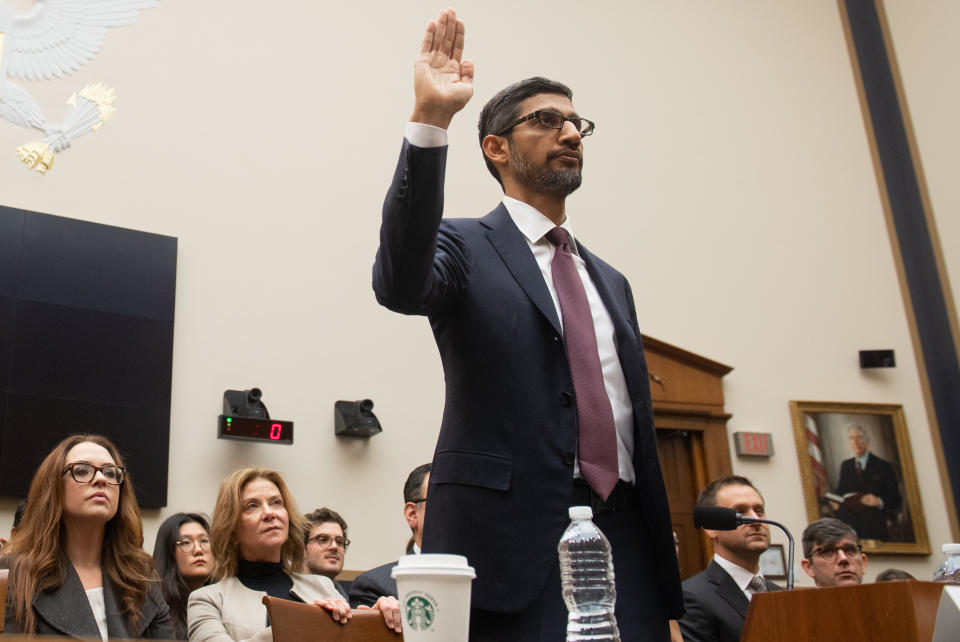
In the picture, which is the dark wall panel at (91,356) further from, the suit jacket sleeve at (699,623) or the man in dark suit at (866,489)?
the man in dark suit at (866,489)

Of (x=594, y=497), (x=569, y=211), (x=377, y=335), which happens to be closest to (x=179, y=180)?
(x=377, y=335)

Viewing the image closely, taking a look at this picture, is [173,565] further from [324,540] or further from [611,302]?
[611,302]

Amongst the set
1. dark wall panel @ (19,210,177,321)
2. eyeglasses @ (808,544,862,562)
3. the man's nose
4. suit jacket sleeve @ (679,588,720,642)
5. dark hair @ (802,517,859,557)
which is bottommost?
suit jacket sleeve @ (679,588,720,642)

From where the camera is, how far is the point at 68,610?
2.53 metres

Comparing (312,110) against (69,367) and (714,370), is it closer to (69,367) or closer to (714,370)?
(69,367)

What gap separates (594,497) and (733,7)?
25.6ft

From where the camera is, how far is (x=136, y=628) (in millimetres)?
2641

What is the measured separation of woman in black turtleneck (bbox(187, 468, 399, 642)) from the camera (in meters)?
2.89

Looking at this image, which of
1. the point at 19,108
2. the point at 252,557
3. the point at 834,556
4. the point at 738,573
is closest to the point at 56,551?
the point at 252,557

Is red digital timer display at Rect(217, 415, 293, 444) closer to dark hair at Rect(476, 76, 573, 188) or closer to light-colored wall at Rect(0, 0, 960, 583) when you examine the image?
light-colored wall at Rect(0, 0, 960, 583)

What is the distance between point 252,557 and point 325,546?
3.80 feet

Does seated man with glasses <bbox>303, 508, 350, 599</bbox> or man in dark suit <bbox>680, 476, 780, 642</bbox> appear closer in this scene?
man in dark suit <bbox>680, 476, 780, 642</bbox>

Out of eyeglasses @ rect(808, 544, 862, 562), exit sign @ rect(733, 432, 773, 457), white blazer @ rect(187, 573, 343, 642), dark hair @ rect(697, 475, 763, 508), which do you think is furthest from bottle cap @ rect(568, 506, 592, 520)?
exit sign @ rect(733, 432, 773, 457)

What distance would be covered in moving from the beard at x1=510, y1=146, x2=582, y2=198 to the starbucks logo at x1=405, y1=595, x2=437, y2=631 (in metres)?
0.83
